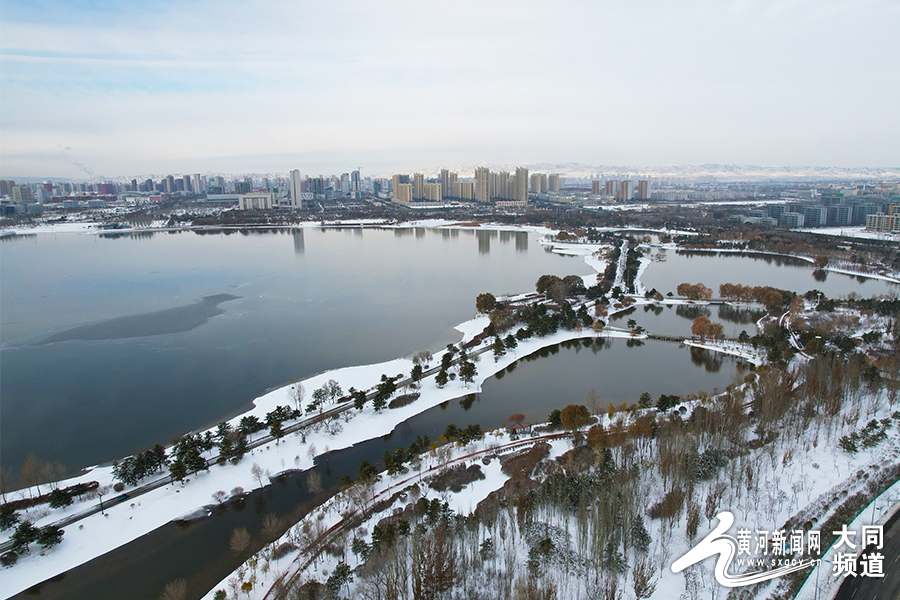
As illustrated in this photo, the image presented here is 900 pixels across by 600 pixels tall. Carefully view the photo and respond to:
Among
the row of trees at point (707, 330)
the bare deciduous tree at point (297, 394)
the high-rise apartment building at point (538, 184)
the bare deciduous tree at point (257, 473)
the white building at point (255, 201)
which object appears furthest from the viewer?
the high-rise apartment building at point (538, 184)

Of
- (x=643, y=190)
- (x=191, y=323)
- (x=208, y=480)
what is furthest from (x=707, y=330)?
(x=643, y=190)

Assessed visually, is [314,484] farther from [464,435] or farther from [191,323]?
[191,323]

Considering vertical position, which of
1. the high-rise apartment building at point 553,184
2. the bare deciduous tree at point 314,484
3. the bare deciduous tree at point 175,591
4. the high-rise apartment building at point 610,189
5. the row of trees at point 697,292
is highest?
the high-rise apartment building at point 553,184

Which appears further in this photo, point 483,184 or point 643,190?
point 643,190

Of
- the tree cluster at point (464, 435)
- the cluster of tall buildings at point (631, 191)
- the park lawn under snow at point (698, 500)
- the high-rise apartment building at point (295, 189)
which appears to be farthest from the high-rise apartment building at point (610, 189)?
the tree cluster at point (464, 435)

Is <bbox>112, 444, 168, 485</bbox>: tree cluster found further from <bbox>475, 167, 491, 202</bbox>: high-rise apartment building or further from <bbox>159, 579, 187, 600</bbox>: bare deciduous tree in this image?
<bbox>475, 167, 491, 202</bbox>: high-rise apartment building

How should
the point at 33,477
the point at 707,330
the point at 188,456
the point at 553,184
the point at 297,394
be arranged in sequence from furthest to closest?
the point at 553,184 → the point at 707,330 → the point at 297,394 → the point at 188,456 → the point at 33,477

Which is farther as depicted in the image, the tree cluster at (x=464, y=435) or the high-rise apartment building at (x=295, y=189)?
the high-rise apartment building at (x=295, y=189)

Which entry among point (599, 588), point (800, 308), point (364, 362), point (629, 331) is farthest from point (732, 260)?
point (599, 588)

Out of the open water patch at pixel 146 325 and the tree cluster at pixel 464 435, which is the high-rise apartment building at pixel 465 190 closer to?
the open water patch at pixel 146 325

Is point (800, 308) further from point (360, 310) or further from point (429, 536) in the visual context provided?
point (429, 536)

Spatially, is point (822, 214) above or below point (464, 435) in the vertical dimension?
above
